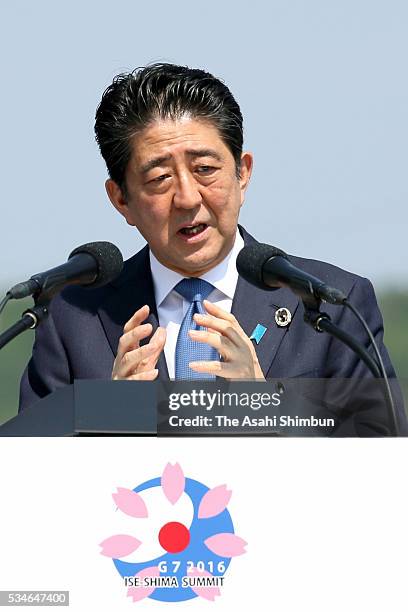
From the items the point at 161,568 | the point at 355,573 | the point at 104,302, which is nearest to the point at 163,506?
the point at 161,568

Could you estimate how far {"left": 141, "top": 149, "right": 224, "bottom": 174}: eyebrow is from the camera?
2.47 meters

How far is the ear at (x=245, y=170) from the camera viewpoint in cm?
262

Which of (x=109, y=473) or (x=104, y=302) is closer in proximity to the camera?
(x=109, y=473)

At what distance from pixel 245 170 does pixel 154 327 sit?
16.2 inches

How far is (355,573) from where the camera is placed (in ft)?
5.25

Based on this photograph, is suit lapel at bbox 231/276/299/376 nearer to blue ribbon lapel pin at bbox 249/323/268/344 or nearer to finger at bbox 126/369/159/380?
blue ribbon lapel pin at bbox 249/323/268/344

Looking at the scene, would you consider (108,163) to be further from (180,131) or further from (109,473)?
(109,473)

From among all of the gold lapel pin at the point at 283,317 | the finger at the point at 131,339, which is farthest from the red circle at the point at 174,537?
the gold lapel pin at the point at 283,317

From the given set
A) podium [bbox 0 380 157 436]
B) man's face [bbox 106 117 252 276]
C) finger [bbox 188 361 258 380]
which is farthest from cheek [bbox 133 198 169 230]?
podium [bbox 0 380 157 436]

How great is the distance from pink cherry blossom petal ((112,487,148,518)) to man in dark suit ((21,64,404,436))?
2.36ft

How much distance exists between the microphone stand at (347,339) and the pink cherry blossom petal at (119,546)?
39 cm

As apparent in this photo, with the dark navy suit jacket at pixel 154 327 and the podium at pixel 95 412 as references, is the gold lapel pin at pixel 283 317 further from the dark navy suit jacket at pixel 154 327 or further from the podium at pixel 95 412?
the podium at pixel 95 412

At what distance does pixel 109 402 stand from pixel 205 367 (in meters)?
0.25

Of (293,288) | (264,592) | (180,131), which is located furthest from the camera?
(180,131)
